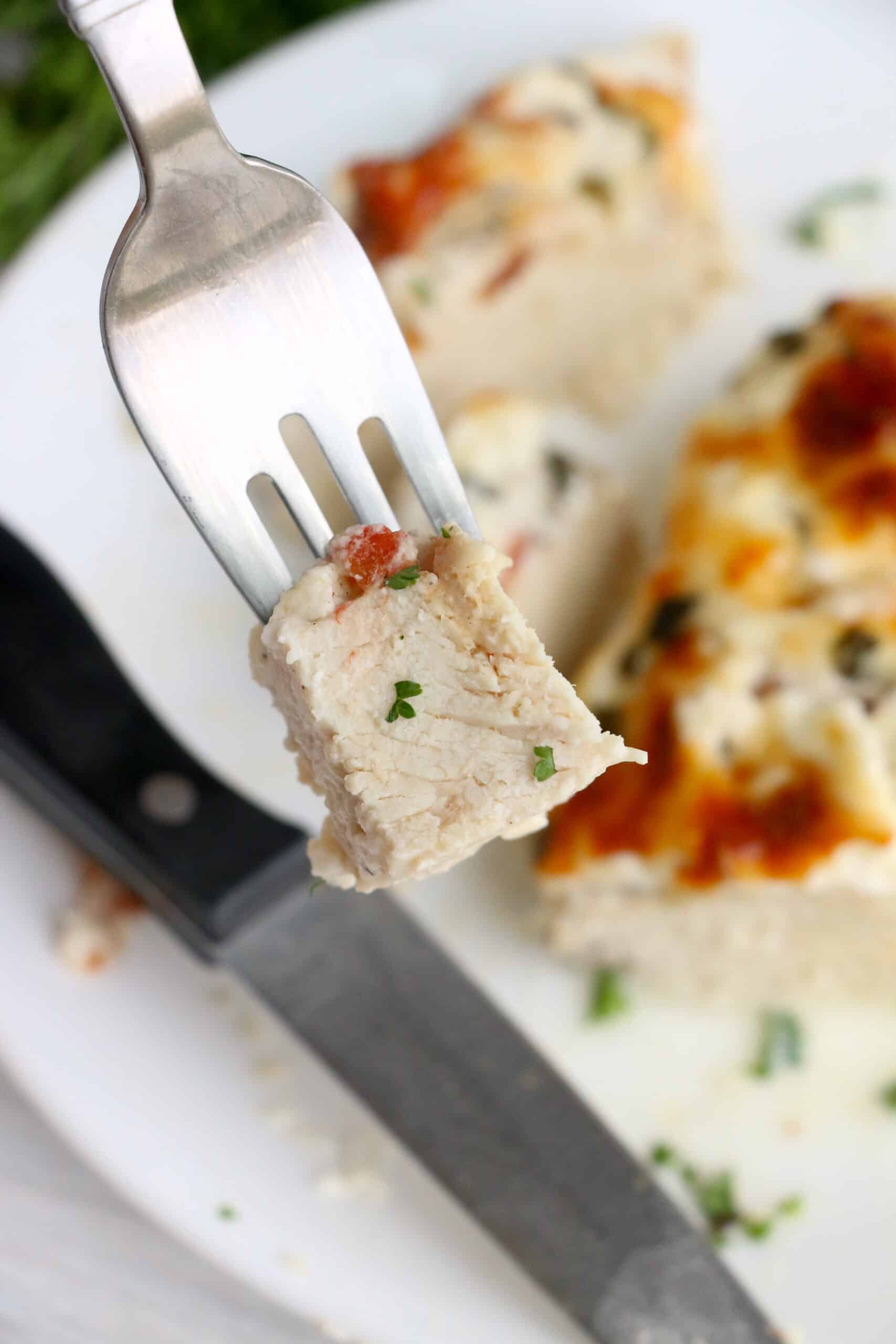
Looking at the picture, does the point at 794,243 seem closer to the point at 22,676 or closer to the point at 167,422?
the point at 22,676

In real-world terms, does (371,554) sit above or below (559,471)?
above

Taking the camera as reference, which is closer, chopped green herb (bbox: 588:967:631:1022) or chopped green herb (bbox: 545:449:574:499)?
chopped green herb (bbox: 588:967:631:1022)

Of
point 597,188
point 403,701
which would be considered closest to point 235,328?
point 403,701

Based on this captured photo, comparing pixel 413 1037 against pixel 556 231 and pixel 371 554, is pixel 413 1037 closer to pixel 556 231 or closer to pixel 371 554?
pixel 371 554

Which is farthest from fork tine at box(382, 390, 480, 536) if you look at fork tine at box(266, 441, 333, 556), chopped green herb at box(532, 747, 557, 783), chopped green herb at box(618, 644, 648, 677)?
chopped green herb at box(618, 644, 648, 677)

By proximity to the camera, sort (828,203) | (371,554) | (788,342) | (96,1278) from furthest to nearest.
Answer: (828,203) < (788,342) < (96,1278) < (371,554)

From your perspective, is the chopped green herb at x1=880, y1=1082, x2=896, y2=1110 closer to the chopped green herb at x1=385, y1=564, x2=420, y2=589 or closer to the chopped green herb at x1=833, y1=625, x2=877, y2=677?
the chopped green herb at x1=833, y1=625, x2=877, y2=677

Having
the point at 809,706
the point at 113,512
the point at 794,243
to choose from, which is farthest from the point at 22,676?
the point at 794,243
